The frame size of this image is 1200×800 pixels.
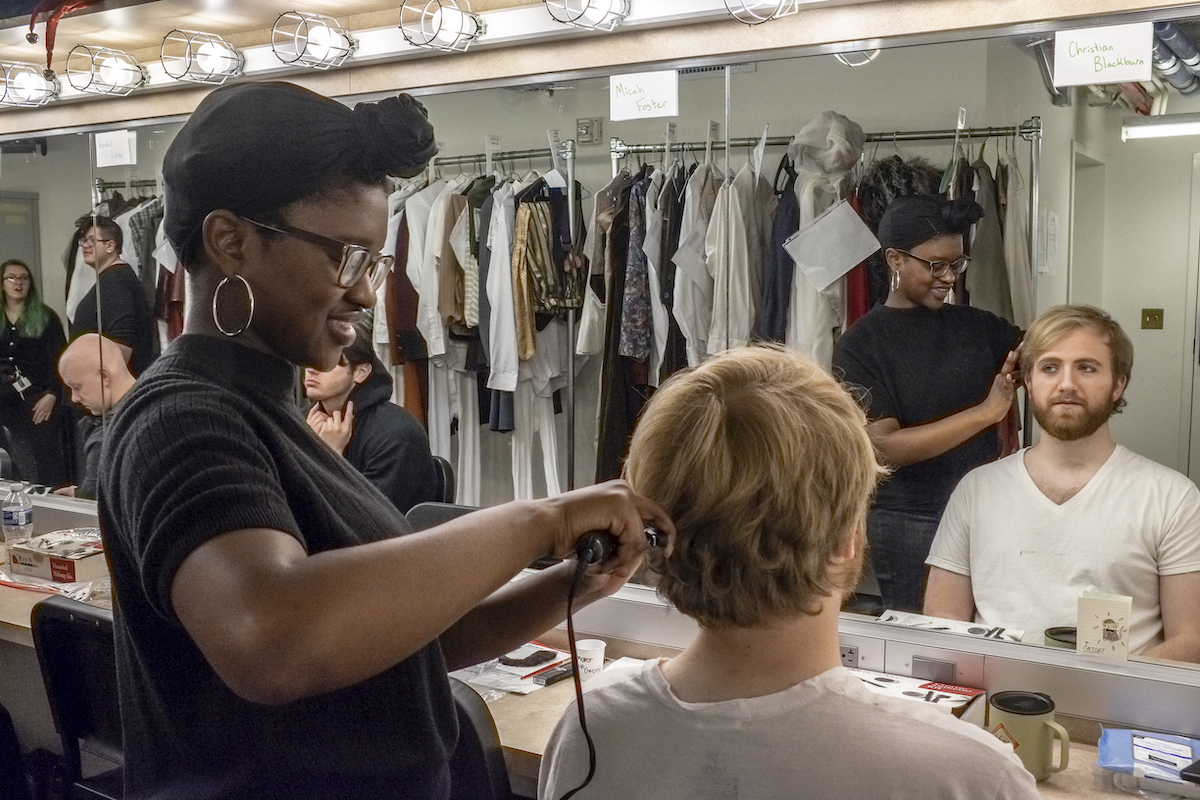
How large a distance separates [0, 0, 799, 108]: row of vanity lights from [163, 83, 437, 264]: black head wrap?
3.89 ft

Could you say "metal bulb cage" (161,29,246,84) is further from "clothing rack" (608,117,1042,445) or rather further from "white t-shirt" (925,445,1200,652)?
"white t-shirt" (925,445,1200,652)

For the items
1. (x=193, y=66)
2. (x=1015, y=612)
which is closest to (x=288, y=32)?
(x=193, y=66)

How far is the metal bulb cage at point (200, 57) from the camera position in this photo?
2738 mm

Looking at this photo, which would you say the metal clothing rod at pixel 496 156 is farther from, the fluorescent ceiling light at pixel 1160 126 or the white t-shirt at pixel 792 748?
the white t-shirt at pixel 792 748

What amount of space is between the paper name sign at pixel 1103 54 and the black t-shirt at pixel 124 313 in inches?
101

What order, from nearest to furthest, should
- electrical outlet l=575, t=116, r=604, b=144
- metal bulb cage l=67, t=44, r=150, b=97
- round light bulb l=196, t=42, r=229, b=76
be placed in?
electrical outlet l=575, t=116, r=604, b=144
round light bulb l=196, t=42, r=229, b=76
metal bulb cage l=67, t=44, r=150, b=97

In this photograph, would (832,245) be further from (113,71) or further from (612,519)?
(113,71)

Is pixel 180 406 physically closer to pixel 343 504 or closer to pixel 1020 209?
pixel 343 504

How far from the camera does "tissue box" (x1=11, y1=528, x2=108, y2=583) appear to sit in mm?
2736

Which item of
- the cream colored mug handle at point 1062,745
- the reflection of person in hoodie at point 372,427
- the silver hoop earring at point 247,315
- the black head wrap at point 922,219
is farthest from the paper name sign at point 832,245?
the silver hoop earring at point 247,315

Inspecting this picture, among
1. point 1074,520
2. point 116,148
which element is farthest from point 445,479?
point 1074,520

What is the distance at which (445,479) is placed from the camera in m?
2.84

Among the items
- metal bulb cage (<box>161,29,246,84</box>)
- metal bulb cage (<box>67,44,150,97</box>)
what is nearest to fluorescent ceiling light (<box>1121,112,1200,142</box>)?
metal bulb cage (<box>161,29,246,84</box>)

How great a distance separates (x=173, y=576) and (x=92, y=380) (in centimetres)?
287
